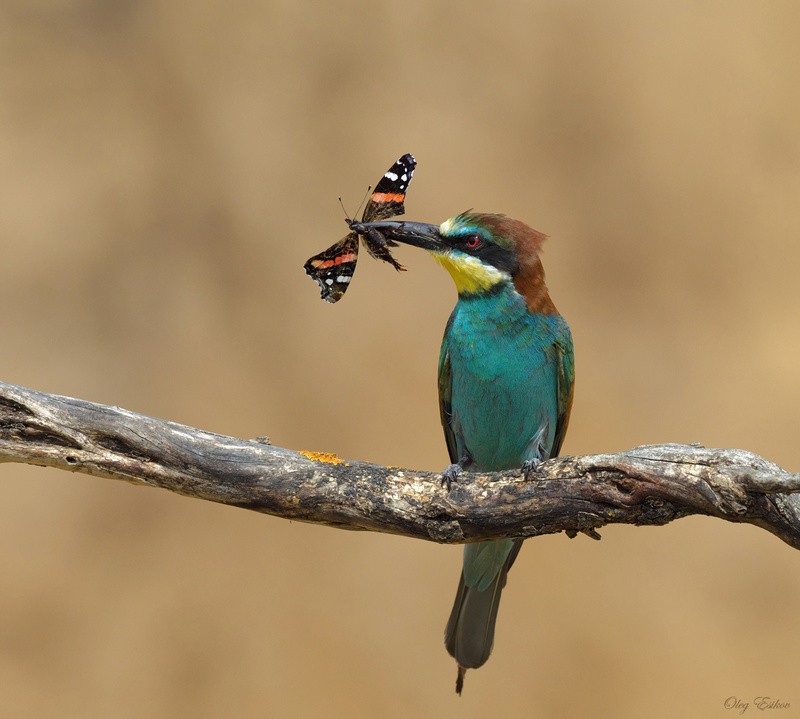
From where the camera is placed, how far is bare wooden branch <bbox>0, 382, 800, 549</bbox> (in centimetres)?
137

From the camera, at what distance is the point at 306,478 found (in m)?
1.47

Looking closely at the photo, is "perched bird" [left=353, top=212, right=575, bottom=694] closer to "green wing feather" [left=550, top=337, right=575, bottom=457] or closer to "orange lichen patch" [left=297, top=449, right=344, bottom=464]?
"green wing feather" [left=550, top=337, right=575, bottom=457]

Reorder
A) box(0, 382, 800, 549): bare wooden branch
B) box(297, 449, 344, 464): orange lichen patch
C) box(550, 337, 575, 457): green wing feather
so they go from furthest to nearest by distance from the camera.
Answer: box(550, 337, 575, 457): green wing feather < box(297, 449, 344, 464): orange lichen patch < box(0, 382, 800, 549): bare wooden branch

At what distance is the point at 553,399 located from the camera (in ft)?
6.23

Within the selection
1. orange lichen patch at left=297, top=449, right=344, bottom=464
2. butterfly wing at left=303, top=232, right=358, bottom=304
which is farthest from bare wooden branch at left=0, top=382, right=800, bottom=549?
butterfly wing at left=303, top=232, right=358, bottom=304

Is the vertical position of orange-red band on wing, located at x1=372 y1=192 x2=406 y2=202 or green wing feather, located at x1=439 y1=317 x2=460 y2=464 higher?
orange-red band on wing, located at x1=372 y1=192 x2=406 y2=202

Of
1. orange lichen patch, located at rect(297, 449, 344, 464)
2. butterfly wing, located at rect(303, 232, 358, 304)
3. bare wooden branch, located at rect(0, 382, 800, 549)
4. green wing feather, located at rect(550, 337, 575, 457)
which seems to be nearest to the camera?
bare wooden branch, located at rect(0, 382, 800, 549)

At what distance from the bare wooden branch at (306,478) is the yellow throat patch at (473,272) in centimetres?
47

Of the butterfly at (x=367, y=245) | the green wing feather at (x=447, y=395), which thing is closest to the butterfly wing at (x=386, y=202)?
the butterfly at (x=367, y=245)

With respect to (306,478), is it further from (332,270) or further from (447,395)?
(447,395)

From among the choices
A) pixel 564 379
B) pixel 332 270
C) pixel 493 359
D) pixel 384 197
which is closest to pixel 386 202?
pixel 384 197

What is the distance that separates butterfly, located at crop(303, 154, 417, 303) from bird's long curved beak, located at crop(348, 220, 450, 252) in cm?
1

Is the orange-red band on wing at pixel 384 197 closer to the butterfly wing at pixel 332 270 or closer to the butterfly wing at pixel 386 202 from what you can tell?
the butterfly wing at pixel 386 202

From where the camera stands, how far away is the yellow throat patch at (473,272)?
1795 millimetres
